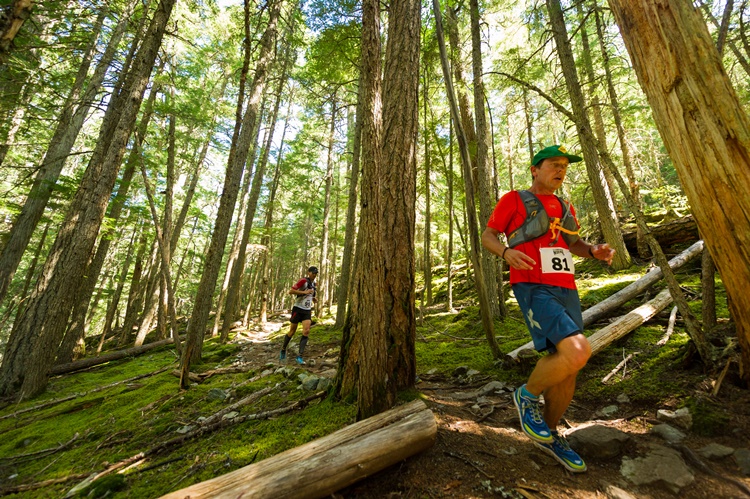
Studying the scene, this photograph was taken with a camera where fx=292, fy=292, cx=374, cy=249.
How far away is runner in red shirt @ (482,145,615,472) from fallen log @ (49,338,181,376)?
11022 mm

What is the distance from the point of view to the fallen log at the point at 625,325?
12.5 ft

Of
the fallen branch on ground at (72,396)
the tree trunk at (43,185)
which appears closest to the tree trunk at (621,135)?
the fallen branch on ground at (72,396)

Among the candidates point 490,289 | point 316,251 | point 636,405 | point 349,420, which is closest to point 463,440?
point 349,420

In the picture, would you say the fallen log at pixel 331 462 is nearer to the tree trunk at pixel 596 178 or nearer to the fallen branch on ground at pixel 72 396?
the fallen branch on ground at pixel 72 396

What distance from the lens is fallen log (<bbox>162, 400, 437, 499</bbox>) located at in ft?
5.77

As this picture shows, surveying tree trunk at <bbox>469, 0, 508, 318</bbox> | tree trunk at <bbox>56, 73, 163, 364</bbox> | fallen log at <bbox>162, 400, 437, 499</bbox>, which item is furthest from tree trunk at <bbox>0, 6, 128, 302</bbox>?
fallen log at <bbox>162, 400, 437, 499</bbox>

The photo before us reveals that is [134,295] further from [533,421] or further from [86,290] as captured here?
[533,421]

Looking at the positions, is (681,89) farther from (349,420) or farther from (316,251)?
(316,251)

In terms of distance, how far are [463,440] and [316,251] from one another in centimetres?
2861

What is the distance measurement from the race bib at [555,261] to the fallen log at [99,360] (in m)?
11.3

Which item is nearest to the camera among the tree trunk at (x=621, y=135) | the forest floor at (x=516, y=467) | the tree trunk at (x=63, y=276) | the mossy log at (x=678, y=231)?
the forest floor at (x=516, y=467)

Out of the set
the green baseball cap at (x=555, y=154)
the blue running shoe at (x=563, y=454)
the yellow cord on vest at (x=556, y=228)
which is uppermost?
the green baseball cap at (x=555, y=154)

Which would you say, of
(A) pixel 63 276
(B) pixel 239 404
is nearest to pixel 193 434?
(B) pixel 239 404

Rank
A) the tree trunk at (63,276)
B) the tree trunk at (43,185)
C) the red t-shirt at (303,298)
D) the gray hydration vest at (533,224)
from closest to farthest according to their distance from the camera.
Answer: the gray hydration vest at (533,224) → the tree trunk at (63,276) → the red t-shirt at (303,298) → the tree trunk at (43,185)
